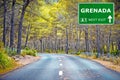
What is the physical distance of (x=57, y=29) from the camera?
10631 cm

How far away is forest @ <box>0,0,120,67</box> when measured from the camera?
46.9 meters

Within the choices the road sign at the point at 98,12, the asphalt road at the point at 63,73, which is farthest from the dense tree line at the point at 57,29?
the asphalt road at the point at 63,73

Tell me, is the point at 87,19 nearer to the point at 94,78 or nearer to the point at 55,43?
the point at 94,78

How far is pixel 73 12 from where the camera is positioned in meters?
55.1

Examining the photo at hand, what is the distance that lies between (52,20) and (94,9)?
66597mm

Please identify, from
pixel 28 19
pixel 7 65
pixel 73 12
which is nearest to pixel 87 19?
pixel 7 65

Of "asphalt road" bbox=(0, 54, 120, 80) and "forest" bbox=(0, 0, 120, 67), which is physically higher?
"forest" bbox=(0, 0, 120, 67)

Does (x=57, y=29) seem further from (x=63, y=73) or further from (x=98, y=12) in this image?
(x=63, y=73)

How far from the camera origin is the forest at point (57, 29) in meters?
46.9

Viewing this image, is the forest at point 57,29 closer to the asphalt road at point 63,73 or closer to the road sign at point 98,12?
the road sign at point 98,12

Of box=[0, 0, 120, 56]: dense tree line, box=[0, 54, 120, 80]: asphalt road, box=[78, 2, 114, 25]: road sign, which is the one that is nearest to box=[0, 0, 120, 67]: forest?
box=[0, 0, 120, 56]: dense tree line

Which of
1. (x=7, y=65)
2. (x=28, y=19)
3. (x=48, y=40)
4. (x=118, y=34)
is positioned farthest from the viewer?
(x=48, y=40)

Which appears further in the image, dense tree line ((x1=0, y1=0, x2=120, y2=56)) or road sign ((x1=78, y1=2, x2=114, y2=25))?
dense tree line ((x1=0, y1=0, x2=120, y2=56))

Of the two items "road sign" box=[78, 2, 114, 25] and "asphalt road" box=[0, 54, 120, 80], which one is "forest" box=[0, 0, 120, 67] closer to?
"road sign" box=[78, 2, 114, 25]
